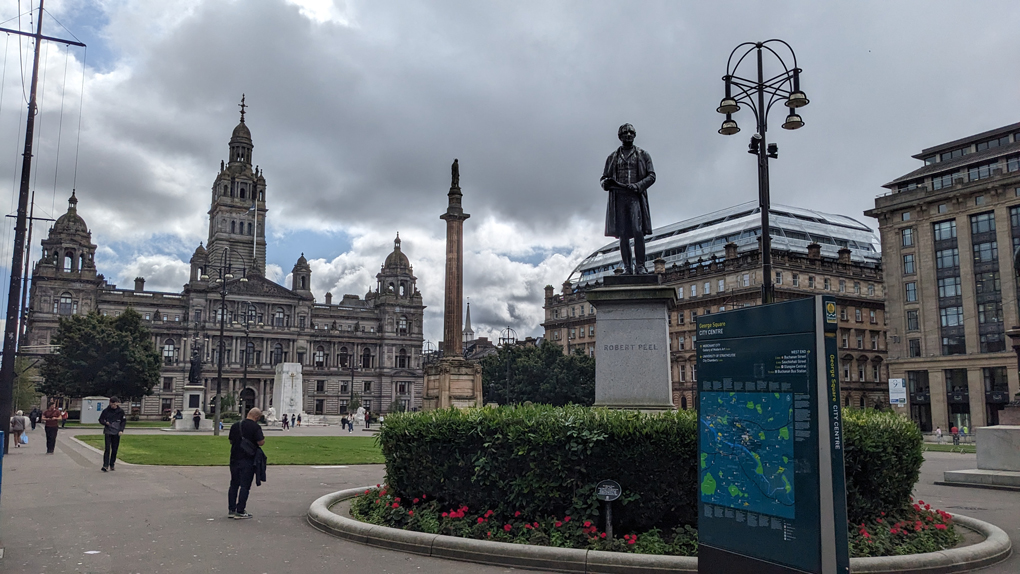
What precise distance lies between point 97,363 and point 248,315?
4488cm

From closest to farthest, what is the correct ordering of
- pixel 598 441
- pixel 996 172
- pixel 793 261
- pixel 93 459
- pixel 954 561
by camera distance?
pixel 954 561, pixel 598 441, pixel 93 459, pixel 996 172, pixel 793 261

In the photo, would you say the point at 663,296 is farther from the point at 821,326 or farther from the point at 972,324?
the point at 972,324

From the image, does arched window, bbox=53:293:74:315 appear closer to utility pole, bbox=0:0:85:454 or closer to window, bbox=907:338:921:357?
utility pole, bbox=0:0:85:454

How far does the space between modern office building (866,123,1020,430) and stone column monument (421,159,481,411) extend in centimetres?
3668

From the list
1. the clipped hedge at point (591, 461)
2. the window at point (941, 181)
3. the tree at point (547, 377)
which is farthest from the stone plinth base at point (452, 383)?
the window at point (941, 181)

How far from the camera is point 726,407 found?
5809 mm

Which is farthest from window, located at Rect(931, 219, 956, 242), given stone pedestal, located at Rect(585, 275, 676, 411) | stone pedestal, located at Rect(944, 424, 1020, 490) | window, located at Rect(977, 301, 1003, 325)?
stone pedestal, located at Rect(585, 275, 676, 411)

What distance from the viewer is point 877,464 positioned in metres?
9.09

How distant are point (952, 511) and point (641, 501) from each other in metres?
7.09

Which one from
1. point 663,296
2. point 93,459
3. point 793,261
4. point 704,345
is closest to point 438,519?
point 663,296

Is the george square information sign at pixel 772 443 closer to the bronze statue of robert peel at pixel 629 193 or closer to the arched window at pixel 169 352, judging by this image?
the bronze statue of robert peel at pixel 629 193

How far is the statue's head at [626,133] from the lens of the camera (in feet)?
38.1

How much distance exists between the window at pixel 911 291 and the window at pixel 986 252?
515 centimetres

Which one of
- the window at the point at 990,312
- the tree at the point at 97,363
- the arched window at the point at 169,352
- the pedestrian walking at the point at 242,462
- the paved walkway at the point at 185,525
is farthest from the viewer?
the arched window at the point at 169,352
